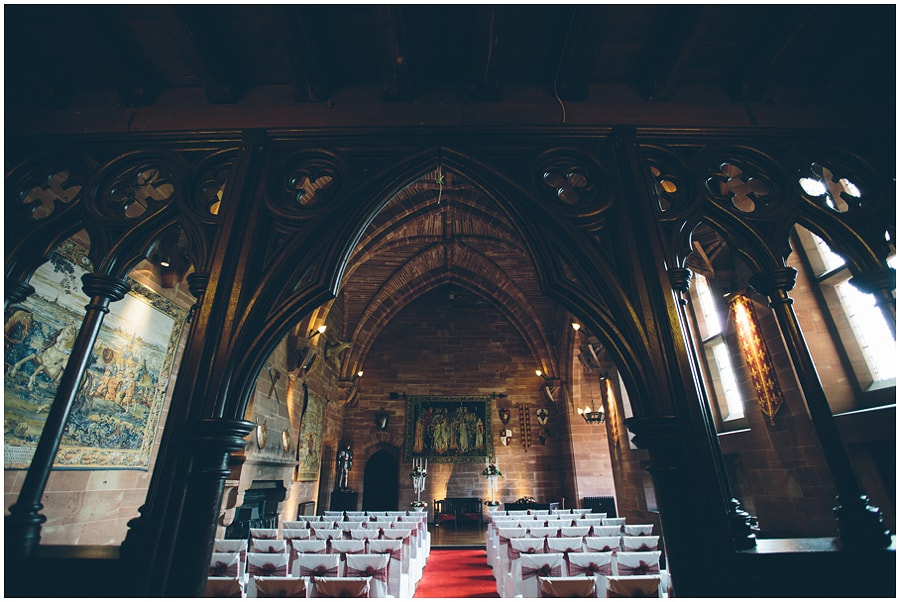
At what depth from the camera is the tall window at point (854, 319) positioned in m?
4.78

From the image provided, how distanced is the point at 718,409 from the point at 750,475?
1284mm

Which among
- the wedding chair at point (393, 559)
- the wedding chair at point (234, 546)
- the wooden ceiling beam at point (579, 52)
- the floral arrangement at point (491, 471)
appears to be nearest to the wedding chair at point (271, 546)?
the wedding chair at point (234, 546)

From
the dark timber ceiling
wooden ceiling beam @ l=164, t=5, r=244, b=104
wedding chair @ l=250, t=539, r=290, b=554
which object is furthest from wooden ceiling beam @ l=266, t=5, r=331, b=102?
wedding chair @ l=250, t=539, r=290, b=554

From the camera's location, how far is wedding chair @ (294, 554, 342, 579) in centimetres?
359

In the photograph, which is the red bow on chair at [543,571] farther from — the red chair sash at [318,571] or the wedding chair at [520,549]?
the red chair sash at [318,571]

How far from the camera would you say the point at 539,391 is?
49.1 ft

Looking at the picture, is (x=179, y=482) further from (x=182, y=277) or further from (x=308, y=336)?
(x=308, y=336)

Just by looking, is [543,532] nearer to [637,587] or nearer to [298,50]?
[637,587]

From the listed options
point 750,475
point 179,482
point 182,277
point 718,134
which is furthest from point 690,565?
point 182,277

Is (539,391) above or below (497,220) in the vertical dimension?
below

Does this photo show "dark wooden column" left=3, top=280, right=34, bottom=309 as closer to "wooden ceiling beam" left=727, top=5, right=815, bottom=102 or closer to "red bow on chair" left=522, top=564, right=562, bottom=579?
"red bow on chair" left=522, top=564, right=562, bottom=579

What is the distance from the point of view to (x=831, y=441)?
1986mm

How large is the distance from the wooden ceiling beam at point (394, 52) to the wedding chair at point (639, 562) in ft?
14.4

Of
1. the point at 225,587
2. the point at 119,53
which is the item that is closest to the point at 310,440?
the point at 225,587
